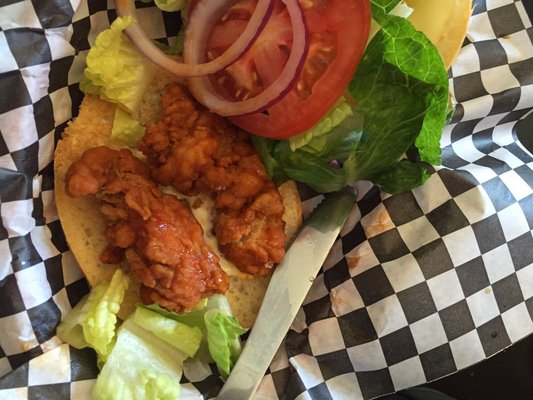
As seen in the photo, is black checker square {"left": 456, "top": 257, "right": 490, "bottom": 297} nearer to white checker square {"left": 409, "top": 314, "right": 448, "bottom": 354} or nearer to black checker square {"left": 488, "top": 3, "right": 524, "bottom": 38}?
white checker square {"left": 409, "top": 314, "right": 448, "bottom": 354}

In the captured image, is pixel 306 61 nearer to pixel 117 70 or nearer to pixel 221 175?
pixel 221 175

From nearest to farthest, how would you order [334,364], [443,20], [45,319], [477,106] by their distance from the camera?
[45,319]
[443,20]
[334,364]
[477,106]

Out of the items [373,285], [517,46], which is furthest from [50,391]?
[517,46]

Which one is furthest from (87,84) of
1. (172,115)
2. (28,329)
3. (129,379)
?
(129,379)

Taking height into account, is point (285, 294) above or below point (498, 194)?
below

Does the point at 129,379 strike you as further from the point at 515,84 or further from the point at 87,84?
the point at 515,84

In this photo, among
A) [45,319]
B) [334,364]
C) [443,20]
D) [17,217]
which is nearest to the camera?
[17,217]

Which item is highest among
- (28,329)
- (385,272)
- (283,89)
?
(283,89)
